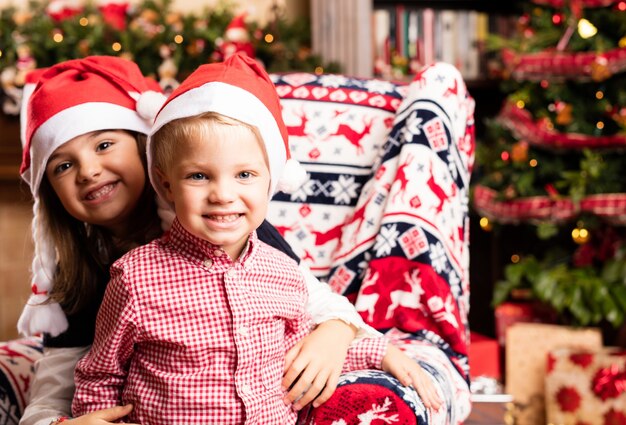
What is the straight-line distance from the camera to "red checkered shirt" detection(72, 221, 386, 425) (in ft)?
3.76

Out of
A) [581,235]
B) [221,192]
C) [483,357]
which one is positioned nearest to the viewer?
[221,192]

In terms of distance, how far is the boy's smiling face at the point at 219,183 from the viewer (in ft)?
3.67

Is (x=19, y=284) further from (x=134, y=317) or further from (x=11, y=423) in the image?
(x=134, y=317)

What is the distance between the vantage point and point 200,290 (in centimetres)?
118

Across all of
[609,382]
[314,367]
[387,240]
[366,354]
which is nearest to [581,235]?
[609,382]

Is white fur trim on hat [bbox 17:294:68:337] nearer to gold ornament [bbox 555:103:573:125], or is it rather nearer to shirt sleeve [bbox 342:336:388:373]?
shirt sleeve [bbox 342:336:388:373]

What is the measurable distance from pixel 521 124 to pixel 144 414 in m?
2.26

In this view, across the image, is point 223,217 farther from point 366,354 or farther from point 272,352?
point 366,354

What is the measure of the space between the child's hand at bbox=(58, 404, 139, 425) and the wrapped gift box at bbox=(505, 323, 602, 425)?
201cm

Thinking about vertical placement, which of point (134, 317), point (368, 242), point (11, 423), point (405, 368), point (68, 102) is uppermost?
point (68, 102)

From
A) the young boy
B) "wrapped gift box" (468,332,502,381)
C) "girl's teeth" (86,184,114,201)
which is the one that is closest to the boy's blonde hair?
the young boy

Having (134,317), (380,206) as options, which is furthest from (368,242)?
(134,317)

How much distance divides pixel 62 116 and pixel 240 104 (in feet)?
1.23

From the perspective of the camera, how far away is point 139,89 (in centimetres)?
145
